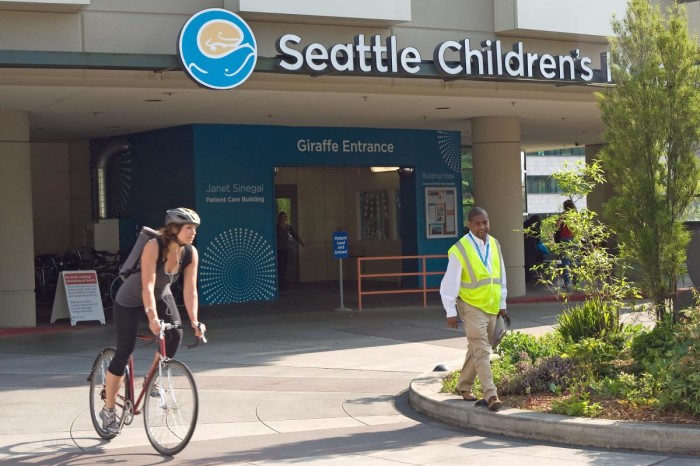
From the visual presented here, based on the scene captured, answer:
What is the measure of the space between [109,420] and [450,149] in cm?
1725

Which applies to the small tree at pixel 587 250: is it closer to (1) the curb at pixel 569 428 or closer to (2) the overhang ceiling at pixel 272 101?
(1) the curb at pixel 569 428

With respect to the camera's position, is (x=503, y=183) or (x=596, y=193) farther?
(x=596, y=193)

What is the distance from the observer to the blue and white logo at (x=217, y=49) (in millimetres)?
14234

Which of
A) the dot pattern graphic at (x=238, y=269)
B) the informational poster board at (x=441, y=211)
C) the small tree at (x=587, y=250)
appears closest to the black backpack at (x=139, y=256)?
the small tree at (x=587, y=250)

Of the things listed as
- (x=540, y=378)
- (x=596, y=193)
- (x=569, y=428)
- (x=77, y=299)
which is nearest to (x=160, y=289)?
(x=569, y=428)

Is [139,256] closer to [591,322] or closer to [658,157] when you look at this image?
[591,322]

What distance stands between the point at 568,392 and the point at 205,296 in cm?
1295

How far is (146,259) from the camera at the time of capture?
313 inches

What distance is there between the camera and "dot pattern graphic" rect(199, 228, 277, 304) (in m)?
21.7

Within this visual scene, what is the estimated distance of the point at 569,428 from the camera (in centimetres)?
842

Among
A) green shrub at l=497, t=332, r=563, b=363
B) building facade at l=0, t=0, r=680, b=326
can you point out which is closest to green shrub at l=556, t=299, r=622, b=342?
green shrub at l=497, t=332, r=563, b=363

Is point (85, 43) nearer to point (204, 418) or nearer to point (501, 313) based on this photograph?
point (204, 418)

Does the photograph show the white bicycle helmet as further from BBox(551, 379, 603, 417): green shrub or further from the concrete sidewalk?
BBox(551, 379, 603, 417): green shrub

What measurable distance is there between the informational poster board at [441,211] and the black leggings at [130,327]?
16384 millimetres
